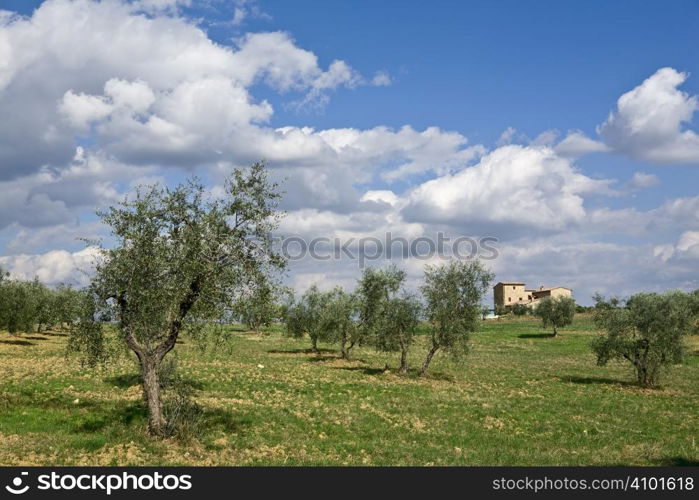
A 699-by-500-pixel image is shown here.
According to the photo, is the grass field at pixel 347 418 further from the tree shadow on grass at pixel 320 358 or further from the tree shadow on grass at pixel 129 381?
the tree shadow on grass at pixel 320 358

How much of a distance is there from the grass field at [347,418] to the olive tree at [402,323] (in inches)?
116

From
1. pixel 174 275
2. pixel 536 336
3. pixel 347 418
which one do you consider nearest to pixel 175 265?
pixel 174 275

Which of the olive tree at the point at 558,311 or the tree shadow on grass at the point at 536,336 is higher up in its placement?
the olive tree at the point at 558,311

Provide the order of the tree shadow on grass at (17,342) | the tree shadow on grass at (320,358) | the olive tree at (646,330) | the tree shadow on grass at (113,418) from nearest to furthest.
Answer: the tree shadow on grass at (113,418)
the olive tree at (646,330)
the tree shadow on grass at (320,358)
the tree shadow on grass at (17,342)

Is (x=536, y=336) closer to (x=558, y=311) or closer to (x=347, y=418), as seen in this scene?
(x=558, y=311)

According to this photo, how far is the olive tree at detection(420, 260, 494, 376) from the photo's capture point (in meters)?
45.1

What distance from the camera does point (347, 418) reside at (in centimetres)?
2764

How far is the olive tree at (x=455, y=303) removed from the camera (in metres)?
45.1

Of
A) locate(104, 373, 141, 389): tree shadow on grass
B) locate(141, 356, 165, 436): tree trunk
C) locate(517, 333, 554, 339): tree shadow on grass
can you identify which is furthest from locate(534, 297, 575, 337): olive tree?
locate(141, 356, 165, 436): tree trunk

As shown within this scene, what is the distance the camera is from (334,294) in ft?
237

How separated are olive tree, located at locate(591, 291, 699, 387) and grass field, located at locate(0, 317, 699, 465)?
2438 mm

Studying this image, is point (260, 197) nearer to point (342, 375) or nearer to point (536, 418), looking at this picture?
point (536, 418)

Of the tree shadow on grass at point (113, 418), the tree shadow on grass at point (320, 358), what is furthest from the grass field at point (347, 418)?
the tree shadow on grass at point (320, 358)
